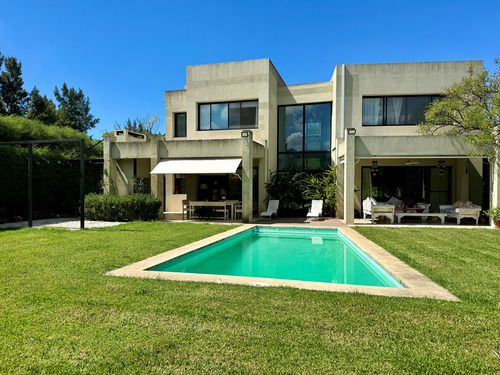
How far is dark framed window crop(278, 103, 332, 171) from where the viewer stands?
2250 cm

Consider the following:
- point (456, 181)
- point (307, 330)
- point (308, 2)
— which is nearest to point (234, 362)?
point (307, 330)

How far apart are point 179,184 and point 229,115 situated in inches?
246

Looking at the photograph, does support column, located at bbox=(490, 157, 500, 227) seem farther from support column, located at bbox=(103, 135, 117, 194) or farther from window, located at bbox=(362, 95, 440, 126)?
support column, located at bbox=(103, 135, 117, 194)

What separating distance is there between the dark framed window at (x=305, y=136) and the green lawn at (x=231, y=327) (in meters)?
15.3

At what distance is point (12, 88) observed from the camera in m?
40.4

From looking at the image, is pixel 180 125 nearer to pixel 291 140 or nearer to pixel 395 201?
pixel 291 140

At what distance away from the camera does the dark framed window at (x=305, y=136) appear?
2250cm

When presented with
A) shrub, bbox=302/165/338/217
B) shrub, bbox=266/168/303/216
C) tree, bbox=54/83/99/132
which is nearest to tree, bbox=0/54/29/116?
tree, bbox=54/83/99/132

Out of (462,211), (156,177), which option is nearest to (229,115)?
(156,177)

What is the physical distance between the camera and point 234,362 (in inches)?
146

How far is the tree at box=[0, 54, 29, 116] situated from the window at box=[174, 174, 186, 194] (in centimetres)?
3184

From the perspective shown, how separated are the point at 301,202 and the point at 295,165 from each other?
9.29 feet

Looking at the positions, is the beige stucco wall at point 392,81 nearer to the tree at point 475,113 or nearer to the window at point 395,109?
the window at point 395,109

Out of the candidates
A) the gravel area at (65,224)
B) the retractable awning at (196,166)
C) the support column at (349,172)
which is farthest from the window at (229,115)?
the gravel area at (65,224)
